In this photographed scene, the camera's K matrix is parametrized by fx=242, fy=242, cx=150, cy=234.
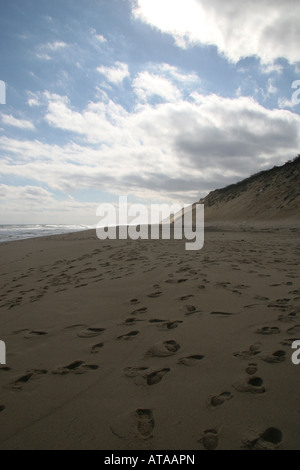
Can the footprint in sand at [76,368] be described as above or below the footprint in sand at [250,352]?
below

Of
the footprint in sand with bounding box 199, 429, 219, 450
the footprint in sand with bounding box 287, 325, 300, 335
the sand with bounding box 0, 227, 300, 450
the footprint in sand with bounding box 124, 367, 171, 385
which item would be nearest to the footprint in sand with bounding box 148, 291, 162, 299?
the sand with bounding box 0, 227, 300, 450

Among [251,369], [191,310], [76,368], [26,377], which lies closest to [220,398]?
[251,369]

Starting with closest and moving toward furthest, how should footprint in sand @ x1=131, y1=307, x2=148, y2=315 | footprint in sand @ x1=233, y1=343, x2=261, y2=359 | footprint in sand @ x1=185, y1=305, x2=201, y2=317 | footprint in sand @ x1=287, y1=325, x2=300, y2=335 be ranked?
footprint in sand @ x1=233, y1=343, x2=261, y2=359, footprint in sand @ x1=287, y1=325, x2=300, y2=335, footprint in sand @ x1=185, y1=305, x2=201, y2=317, footprint in sand @ x1=131, y1=307, x2=148, y2=315

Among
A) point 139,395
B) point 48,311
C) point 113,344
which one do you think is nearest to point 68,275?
point 48,311

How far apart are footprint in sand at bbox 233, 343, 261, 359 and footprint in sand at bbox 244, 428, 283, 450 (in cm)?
72

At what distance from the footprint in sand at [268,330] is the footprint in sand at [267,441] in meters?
1.16

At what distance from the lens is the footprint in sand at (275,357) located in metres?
2.10

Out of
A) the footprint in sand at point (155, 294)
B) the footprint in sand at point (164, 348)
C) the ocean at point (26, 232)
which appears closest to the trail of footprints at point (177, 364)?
the footprint in sand at point (164, 348)

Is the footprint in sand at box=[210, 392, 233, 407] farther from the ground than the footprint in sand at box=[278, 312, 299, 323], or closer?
closer

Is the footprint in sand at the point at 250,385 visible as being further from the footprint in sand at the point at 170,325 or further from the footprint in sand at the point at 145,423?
the footprint in sand at the point at 170,325

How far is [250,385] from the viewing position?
184 cm

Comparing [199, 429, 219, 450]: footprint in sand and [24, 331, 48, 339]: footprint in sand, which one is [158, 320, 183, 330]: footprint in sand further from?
[24, 331, 48, 339]: footprint in sand

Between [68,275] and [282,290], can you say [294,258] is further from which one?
[68,275]

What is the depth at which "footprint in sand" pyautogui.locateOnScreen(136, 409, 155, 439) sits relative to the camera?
5.08 feet
